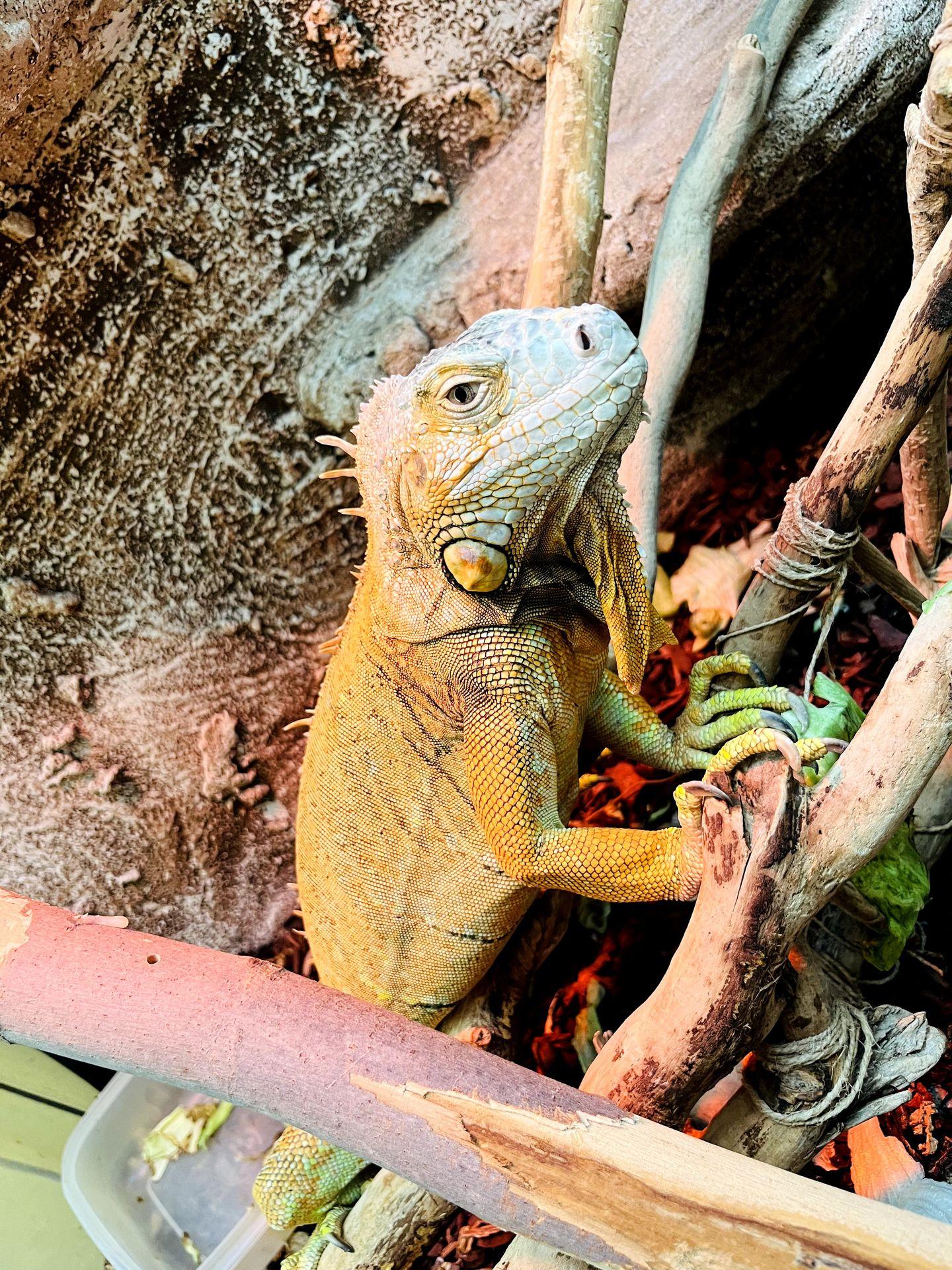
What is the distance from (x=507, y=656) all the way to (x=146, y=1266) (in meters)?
2.90

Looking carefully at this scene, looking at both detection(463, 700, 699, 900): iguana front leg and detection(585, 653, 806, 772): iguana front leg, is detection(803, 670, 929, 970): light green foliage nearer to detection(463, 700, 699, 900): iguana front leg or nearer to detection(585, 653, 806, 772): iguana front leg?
detection(585, 653, 806, 772): iguana front leg

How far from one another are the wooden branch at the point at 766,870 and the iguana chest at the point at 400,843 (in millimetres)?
777

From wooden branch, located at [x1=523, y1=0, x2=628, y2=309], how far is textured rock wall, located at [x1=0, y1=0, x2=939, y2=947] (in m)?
0.61

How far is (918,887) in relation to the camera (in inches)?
87.4

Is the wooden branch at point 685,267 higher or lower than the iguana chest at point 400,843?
higher

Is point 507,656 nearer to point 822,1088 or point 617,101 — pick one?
point 822,1088

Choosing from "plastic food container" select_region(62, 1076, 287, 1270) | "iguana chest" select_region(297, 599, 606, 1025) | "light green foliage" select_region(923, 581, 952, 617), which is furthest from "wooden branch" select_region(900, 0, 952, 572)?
"plastic food container" select_region(62, 1076, 287, 1270)

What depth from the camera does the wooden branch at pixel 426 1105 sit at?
5.22 ft

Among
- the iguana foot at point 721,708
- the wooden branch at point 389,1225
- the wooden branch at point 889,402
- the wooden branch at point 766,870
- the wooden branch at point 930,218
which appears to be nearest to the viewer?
the wooden branch at point 766,870

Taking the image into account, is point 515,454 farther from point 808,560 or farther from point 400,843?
point 400,843

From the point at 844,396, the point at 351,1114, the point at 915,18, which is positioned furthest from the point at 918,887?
the point at 915,18

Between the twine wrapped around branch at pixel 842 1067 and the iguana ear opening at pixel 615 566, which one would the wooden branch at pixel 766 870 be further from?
the iguana ear opening at pixel 615 566

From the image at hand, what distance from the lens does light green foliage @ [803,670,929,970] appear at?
2209 mm

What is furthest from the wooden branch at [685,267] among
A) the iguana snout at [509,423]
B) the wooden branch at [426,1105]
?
the wooden branch at [426,1105]
